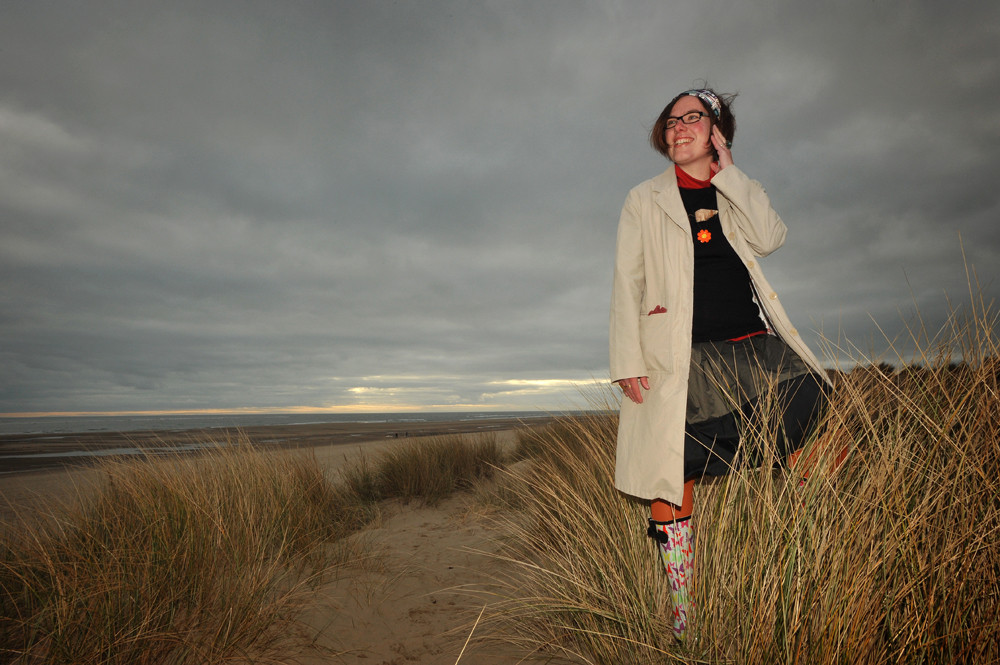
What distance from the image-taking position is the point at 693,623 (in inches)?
67.7

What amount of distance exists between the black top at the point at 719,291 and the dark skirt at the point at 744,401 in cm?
5

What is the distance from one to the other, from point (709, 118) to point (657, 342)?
0.98 meters

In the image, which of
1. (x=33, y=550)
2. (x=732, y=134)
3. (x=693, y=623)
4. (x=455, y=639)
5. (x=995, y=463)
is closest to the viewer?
(x=995, y=463)

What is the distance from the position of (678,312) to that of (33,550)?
379 centimetres

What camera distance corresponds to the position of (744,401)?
6.02ft

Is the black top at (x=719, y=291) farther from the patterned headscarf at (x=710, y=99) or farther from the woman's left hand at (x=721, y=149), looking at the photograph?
the patterned headscarf at (x=710, y=99)

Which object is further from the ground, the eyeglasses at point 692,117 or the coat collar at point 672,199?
the eyeglasses at point 692,117

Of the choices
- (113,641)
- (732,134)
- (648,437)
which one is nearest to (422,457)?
(113,641)

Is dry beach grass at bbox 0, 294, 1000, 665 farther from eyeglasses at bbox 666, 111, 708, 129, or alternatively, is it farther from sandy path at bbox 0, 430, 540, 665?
eyeglasses at bbox 666, 111, 708, 129

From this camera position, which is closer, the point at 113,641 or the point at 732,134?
the point at 113,641

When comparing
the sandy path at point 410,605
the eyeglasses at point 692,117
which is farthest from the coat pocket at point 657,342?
the sandy path at point 410,605

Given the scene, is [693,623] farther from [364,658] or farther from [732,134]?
[732,134]

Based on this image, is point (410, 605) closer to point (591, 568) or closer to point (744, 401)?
point (591, 568)

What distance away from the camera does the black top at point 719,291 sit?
1.89m
